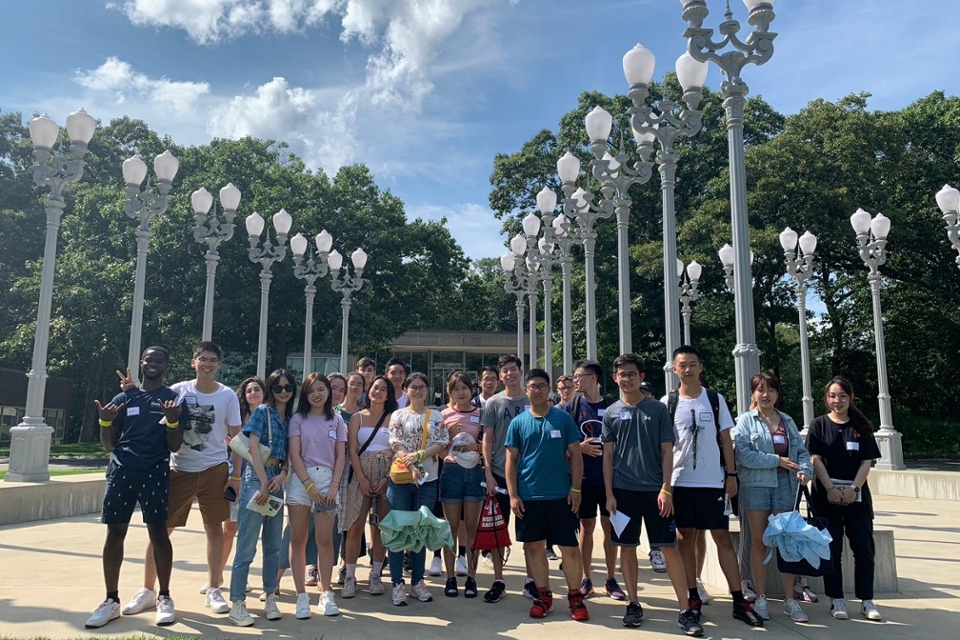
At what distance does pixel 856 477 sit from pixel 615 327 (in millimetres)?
19877

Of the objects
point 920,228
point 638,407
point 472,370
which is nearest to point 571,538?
point 638,407

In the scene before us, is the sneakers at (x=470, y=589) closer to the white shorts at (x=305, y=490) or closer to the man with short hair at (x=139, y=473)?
the white shorts at (x=305, y=490)

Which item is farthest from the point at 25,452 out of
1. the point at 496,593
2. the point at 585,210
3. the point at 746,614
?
the point at 746,614

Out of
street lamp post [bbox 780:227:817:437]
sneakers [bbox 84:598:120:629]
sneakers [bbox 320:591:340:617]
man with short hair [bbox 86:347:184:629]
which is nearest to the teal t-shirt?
sneakers [bbox 320:591:340:617]

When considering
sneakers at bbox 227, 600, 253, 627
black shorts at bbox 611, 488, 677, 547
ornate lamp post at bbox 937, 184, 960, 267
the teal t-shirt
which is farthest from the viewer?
ornate lamp post at bbox 937, 184, 960, 267

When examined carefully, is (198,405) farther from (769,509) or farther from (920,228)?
(920,228)

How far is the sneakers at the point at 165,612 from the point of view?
4371 millimetres

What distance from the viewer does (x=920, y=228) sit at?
22797mm

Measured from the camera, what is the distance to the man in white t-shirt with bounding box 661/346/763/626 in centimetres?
465

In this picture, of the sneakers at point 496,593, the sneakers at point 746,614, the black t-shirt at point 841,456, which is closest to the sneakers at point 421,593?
the sneakers at point 496,593

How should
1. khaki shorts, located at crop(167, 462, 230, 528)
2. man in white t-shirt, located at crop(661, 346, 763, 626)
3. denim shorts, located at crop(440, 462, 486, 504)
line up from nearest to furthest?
Result: man in white t-shirt, located at crop(661, 346, 763, 626) < khaki shorts, located at crop(167, 462, 230, 528) < denim shorts, located at crop(440, 462, 486, 504)

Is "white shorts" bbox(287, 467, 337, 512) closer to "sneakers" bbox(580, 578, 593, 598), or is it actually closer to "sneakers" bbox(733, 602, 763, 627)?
"sneakers" bbox(580, 578, 593, 598)

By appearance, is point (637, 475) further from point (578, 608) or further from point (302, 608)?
point (302, 608)

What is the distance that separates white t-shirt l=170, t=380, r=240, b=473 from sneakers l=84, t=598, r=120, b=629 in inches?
37.9
